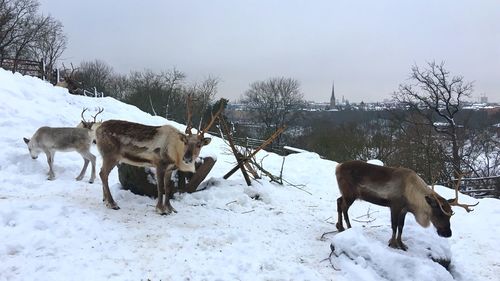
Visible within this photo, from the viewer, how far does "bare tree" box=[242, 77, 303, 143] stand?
62281 mm

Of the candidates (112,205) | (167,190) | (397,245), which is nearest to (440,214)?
(397,245)

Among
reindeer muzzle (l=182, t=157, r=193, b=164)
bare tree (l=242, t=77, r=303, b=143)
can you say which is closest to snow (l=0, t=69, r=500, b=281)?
reindeer muzzle (l=182, t=157, r=193, b=164)

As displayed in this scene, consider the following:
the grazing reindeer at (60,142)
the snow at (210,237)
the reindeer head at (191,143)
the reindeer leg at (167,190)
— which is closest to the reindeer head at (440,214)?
the snow at (210,237)

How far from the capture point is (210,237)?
666 cm

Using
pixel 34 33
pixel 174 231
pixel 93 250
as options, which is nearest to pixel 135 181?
pixel 174 231

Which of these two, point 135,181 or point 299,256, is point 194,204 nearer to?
point 135,181

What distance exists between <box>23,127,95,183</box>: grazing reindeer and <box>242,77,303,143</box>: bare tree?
165 feet

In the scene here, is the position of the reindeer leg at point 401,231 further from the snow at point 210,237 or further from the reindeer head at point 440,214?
the reindeer head at point 440,214

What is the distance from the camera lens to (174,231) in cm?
670

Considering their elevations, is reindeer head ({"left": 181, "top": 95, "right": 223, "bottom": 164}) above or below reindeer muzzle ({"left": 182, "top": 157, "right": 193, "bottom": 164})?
above

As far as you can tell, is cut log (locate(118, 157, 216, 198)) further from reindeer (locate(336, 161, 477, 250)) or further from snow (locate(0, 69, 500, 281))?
reindeer (locate(336, 161, 477, 250))

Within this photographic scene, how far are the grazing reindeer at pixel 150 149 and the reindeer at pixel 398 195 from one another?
2.87m

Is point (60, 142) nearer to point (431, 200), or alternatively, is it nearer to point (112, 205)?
point (112, 205)

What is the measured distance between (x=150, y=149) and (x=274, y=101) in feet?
186
